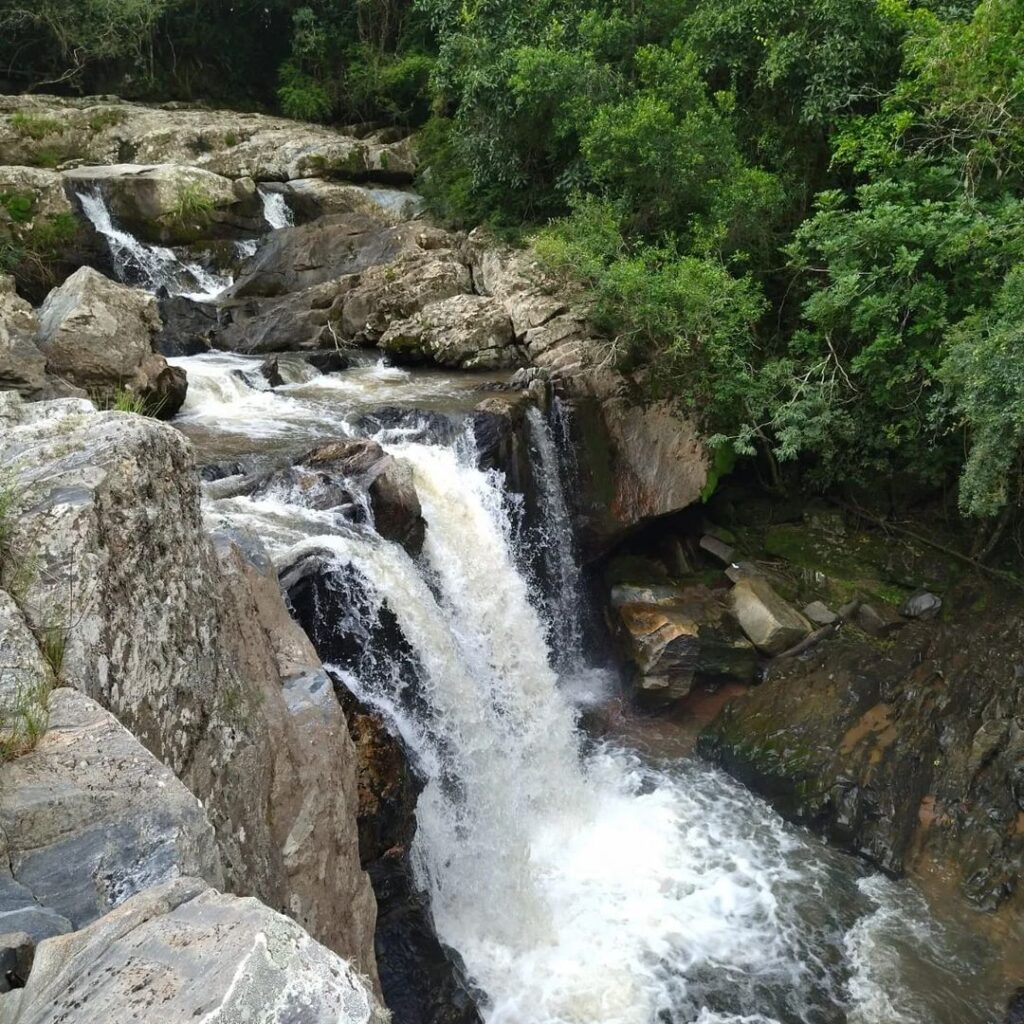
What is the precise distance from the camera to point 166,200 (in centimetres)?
1473

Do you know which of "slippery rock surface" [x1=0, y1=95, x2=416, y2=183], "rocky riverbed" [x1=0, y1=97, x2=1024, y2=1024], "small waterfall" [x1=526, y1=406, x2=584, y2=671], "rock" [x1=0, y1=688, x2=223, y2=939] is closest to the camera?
"rock" [x1=0, y1=688, x2=223, y2=939]

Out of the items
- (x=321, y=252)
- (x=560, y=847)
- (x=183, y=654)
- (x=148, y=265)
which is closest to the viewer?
(x=183, y=654)

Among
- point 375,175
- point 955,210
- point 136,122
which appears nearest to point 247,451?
point 955,210

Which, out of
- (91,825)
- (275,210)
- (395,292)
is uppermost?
(91,825)

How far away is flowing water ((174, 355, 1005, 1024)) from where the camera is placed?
20.5 feet

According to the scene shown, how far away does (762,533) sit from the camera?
10.8 metres

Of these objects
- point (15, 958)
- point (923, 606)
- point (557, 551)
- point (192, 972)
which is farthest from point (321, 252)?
point (192, 972)

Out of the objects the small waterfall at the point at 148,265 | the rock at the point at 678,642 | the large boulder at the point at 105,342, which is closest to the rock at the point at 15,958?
the large boulder at the point at 105,342

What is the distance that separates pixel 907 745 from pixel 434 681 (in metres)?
5.14

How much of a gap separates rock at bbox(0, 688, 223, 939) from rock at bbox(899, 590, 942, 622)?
29.7 ft

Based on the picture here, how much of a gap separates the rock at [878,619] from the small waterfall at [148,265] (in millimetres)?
11783

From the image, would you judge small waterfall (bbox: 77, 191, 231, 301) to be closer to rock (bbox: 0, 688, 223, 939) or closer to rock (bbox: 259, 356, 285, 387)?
rock (bbox: 259, 356, 285, 387)

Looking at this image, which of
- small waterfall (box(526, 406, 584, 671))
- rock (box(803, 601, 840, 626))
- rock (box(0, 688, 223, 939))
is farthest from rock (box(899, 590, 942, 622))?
rock (box(0, 688, 223, 939))

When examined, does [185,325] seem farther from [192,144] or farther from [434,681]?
[434,681]
